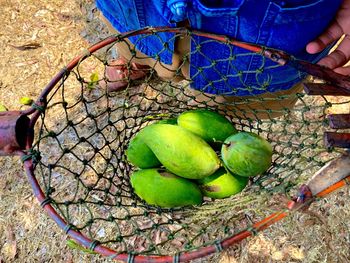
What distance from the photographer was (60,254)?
1495mm

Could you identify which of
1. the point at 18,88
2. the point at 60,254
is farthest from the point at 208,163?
the point at 18,88

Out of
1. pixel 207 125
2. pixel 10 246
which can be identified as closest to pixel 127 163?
pixel 207 125

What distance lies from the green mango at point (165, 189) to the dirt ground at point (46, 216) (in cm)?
58

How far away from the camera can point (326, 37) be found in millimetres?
956

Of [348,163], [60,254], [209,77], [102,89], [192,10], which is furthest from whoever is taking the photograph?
[102,89]

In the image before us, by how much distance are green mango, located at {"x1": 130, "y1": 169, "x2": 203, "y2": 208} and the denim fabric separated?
26 centimetres

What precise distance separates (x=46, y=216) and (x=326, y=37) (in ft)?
3.75

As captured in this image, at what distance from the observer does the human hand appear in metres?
0.94

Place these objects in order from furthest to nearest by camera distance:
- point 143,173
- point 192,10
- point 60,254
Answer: point 60,254, point 143,173, point 192,10

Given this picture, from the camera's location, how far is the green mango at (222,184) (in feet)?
3.19

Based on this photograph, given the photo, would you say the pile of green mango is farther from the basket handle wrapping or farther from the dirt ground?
the dirt ground

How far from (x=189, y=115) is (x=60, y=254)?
79cm

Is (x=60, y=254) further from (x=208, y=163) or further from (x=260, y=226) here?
(x=260, y=226)

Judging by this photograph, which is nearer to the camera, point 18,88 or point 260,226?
point 260,226
